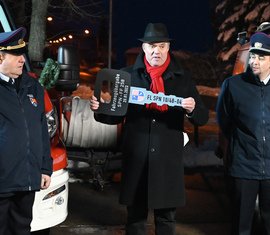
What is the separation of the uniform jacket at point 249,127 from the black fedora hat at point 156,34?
61 centimetres

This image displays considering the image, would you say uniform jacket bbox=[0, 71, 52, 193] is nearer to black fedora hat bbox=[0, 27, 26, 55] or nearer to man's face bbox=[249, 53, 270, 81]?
black fedora hat bbox=[0, 27, 26, 55]

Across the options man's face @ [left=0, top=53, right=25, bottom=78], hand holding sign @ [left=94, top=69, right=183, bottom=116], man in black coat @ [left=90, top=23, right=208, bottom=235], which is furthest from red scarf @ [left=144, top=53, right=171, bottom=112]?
man's face @ [left=0, top=53, right=25, bottom=78]

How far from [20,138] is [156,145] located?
101 centimetres

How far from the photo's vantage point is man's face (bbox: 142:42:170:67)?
339 centimetres

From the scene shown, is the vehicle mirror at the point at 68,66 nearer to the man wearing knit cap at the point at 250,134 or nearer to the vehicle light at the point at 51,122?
the vehicle light at the point at 51,122

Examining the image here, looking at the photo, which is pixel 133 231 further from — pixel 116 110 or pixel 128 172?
pixel 116 110

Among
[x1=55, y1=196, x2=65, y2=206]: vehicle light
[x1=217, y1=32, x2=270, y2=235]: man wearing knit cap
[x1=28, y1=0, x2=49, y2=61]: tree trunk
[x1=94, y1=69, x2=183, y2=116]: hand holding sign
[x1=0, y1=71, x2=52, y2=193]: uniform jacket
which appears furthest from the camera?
[x1=28, y1=0, x2=49, y2=61]: tree trunk

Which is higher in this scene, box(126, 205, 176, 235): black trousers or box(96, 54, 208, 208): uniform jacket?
box(96, 54, 208, 208): uniform jacket

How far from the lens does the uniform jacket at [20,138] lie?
9.55 feet

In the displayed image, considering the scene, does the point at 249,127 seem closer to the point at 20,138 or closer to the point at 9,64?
the point at 20,138

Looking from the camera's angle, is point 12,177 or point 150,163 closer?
point 12,177

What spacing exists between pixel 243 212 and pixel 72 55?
1.94m

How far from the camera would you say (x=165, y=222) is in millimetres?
3629

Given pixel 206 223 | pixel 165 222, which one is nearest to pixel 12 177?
pixel 165 222
